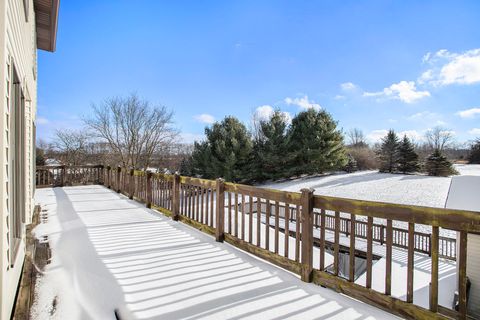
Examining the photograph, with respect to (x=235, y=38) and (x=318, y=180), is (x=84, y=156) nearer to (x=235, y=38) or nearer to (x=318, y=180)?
(x=235, y=38)

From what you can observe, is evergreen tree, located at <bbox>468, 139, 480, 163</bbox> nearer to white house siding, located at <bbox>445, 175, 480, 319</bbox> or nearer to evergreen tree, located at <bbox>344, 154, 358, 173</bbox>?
evergreen tree, located at <bbox>344, 154, 358, 173</bbox>

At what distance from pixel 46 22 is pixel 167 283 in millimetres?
5758

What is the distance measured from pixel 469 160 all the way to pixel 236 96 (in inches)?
1039

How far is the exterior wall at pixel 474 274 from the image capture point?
505 cm

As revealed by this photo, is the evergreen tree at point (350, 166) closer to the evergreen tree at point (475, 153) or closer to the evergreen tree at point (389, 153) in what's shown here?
the evergreen tree at point (389, 153)

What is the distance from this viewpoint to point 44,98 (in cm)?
1555

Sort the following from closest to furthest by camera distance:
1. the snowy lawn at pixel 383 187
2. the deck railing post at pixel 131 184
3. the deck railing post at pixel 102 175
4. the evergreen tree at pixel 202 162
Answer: the deck railing post at pixel 131 184, the deck railing post at pixel 102 175, the snowy lawn at pixel 383 187, the evergreen tree at pixel 202 162

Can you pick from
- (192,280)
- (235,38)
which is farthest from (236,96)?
(192,280)

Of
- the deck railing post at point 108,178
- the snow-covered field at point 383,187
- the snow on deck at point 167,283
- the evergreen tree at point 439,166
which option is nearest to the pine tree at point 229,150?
the snow-covered field at point 383,187

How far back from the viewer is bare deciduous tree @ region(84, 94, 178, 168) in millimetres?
19297

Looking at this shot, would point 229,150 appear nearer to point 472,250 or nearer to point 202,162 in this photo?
point 202,162

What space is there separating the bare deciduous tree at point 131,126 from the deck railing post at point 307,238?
61.9 feet

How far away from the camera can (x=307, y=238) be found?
8.21 ft

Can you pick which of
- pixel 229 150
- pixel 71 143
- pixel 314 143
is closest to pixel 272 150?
pixel 314 143
